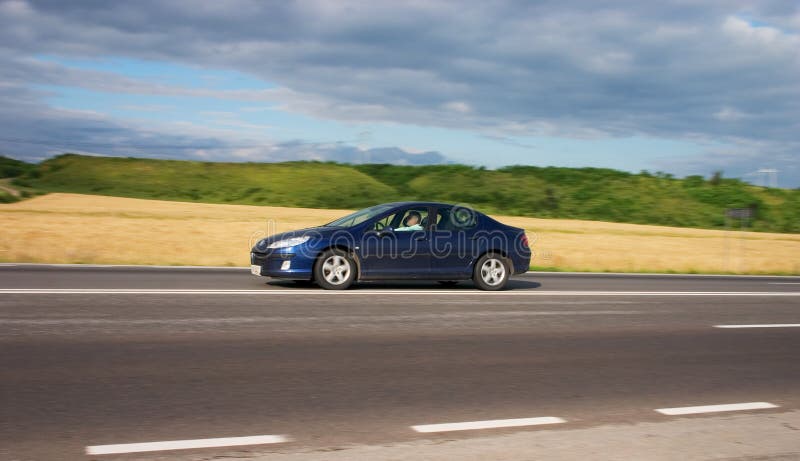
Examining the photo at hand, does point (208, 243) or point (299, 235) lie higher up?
point (299, 235)

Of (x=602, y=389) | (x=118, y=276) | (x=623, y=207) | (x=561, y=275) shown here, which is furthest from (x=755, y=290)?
(x=623, y=207)

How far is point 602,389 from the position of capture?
22.4ft

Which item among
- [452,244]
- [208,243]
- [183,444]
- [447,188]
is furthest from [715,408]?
[447,188]

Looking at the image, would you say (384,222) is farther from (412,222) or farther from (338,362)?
(338,362)

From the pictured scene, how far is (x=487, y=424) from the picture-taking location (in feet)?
18.3

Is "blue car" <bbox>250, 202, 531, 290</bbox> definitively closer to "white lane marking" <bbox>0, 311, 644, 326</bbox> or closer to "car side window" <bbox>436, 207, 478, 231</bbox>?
"car side window" <bbox>436, 207, 478, 231</bbox>

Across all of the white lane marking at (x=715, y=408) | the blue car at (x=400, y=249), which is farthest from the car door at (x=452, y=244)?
the white lane marking at (x=715, y=408)

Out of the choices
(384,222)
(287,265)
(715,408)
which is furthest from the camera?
(384,222)

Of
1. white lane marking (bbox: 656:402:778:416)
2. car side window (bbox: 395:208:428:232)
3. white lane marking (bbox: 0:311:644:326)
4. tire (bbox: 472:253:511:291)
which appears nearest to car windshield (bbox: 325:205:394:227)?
car side window (bbox: 395:208:428:232)

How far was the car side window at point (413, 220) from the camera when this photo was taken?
1353 cm

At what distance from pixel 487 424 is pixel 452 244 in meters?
8.29

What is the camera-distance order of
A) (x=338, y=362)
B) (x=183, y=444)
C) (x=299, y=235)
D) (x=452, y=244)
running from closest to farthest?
(x=183, y=444), (x=338, y=362), (x=299, y=235), (x=452, y=244)

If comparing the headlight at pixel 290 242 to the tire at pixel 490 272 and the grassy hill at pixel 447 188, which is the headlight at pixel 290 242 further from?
the grassy hill at pixel 447 188

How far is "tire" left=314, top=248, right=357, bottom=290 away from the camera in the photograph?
12.9m
